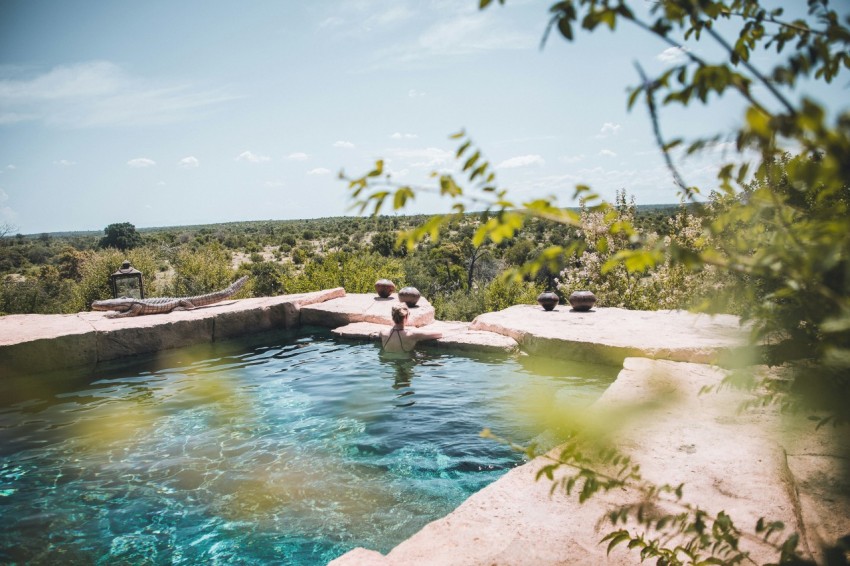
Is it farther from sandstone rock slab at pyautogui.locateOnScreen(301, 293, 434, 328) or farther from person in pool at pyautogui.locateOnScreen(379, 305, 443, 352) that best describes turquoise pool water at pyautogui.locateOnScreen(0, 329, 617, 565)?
sandstone rock slab at pyautogui.locateOnScreen(301, 293, 434, 328)

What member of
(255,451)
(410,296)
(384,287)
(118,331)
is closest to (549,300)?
(410,296)

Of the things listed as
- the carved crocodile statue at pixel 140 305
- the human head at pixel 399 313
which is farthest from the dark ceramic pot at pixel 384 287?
the carved crocodile statue at pixel 140 305

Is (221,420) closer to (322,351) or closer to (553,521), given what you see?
(322,351)

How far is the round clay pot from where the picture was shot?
9289 mm

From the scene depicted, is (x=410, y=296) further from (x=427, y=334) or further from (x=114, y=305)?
(x=114, y=305)

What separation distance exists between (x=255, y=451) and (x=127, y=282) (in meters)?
8.86

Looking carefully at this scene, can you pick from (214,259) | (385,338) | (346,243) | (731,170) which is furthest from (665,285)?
(346,243)

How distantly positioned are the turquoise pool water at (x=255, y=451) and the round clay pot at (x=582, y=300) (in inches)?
88.1

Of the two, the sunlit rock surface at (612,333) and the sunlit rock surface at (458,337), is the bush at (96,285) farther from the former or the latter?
the sunlit rock surface at (612,333)

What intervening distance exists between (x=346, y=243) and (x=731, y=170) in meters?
39.5

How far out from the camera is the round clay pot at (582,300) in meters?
9.29

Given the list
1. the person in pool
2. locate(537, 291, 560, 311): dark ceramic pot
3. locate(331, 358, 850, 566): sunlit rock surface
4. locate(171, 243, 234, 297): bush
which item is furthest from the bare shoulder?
locate(171, 243, 234, 297): bush

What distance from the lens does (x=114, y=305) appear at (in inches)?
381

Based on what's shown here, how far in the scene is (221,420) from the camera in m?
5.77
